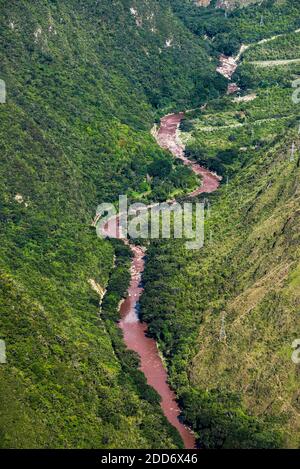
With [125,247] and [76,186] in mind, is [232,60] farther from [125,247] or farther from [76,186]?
[125,247]

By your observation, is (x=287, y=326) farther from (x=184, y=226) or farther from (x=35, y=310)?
(x=184, y=226)

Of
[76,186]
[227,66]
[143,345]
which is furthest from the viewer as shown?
[227,66]

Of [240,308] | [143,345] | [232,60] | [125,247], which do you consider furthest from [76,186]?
[232,60]

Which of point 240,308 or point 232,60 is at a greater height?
point 232,60

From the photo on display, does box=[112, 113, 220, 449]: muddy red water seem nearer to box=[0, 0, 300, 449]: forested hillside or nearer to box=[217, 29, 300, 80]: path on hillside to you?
box=[0, 0, 300, 449]: forested hillside

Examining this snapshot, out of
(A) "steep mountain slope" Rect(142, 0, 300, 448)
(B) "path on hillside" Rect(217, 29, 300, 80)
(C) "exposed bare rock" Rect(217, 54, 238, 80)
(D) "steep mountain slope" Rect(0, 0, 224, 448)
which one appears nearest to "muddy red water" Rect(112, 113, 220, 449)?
(A) "steep mountain slope" Rect(142, 0, 300, 448)

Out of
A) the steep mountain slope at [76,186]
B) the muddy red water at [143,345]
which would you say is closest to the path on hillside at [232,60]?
the steep mountain slope at [76,186]

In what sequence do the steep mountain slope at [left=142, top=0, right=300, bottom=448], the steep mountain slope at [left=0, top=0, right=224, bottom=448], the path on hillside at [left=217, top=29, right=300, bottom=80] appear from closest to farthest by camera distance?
the steep mountain slope at [left=0, top=0, right=224, bottom=448]
the steep mountain slope at [left=142, top=0, right=300, bottom=448]
the path on hillside at [left=217, top=29, right=300, bottom=80]

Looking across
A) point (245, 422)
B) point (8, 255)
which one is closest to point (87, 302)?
point (8, 255)
